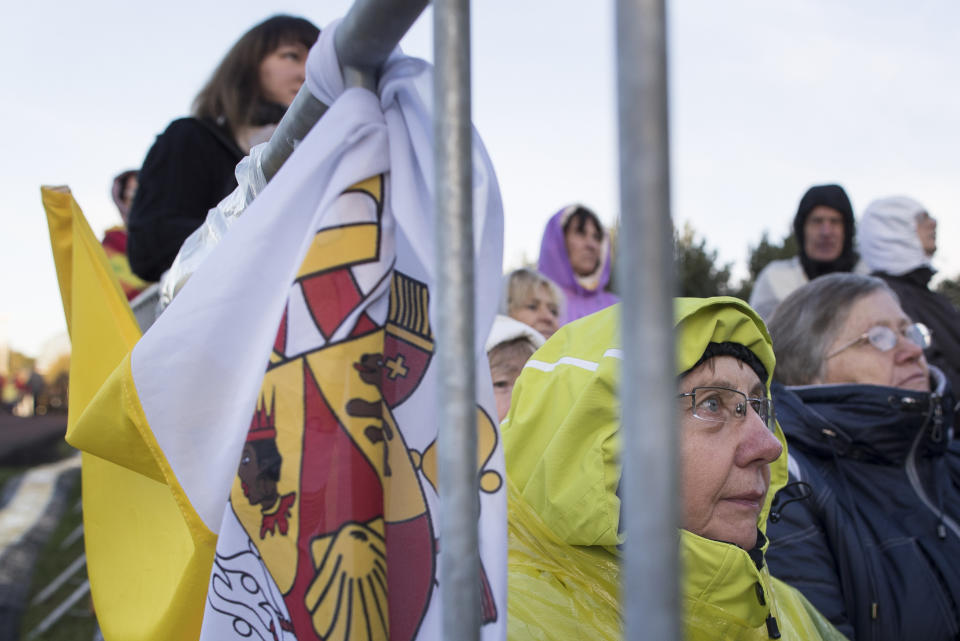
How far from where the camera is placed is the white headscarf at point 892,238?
4219mm

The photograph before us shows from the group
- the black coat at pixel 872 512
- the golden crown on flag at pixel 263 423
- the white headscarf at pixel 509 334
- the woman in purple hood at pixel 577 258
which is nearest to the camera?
the golden crown on flag at pixel 263 423

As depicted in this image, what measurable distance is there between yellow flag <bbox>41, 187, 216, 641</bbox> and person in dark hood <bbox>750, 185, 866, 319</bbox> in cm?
332

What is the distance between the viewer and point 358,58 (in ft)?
3.41

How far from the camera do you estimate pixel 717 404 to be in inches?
75.2

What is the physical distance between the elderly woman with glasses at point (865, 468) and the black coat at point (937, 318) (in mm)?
690

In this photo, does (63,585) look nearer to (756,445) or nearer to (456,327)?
(756,445)

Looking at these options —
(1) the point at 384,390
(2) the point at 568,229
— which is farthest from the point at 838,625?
(2) the point at 568,229

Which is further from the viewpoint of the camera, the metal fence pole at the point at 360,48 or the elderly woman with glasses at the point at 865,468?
the elderly woman with glasses at the point at 865,468

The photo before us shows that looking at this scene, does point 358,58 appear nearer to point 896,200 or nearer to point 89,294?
point 89,294

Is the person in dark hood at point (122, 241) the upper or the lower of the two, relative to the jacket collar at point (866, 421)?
upper

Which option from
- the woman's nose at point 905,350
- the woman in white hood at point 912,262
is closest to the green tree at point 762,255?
the woman in white hood at point 912,262

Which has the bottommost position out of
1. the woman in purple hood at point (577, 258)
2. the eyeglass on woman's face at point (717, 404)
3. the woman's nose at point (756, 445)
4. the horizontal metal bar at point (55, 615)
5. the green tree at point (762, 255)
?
the horizontal metal bar at point (55, 615)

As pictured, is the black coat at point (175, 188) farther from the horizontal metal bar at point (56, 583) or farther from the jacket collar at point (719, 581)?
the horizontal metal bar at point (56, 583)

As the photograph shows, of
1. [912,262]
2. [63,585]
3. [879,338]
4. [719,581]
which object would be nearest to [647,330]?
[719,581]
